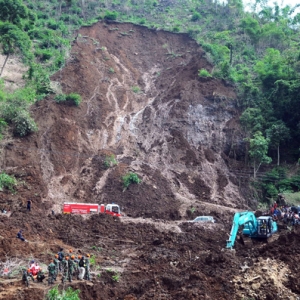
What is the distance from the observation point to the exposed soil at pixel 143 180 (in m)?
13.8

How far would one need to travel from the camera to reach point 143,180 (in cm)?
2939

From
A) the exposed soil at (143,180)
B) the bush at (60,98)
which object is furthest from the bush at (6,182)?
the bush at (60,98)

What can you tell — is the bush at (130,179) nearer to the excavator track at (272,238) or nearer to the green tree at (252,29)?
the excavator track at (272,238)

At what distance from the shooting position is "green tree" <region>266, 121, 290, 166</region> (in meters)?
32.6

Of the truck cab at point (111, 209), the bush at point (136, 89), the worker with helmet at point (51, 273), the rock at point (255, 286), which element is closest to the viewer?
the rock at point (255, 286)

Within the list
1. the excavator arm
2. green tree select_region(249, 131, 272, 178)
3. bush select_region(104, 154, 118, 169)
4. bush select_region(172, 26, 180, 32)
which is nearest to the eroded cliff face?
bush select_region(104, 154, 118, 169)

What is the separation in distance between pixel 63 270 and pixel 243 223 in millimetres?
8959

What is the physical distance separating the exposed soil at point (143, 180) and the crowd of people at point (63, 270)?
358 millimetres

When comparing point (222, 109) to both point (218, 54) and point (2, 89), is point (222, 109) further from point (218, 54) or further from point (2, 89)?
point (2, 89)

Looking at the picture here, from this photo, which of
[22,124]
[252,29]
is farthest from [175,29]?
[22,124]

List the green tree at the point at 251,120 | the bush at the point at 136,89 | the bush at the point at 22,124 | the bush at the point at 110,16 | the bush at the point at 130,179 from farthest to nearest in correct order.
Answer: the bush at the point at 110,16 < the bush at the point at 136,89 < the green tree at the point at 251,120 < the bush at the point at 22,124 < the bush at the point at 130,179

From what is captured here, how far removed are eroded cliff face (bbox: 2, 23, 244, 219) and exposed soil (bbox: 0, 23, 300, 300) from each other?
11 cm

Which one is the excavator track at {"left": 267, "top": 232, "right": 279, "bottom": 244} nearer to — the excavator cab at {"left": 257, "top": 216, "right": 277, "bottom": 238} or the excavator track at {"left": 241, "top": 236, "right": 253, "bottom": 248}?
the excavator cab at {"left": 257, "top": 216, "right": 277, "bottom": 238}

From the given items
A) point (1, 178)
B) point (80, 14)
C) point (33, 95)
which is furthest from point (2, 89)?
point (80, 14)
